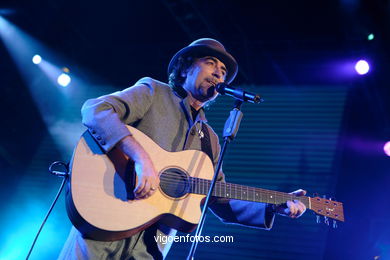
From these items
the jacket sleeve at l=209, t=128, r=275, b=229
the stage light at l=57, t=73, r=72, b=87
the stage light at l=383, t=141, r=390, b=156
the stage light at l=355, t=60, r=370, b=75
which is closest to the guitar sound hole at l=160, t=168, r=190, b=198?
the jacket sleeve at l=209, t=128, r=275, b=229

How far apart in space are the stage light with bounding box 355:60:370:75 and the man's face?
3387 mm

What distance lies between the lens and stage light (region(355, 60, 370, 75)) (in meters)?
6.43

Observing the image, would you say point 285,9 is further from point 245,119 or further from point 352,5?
point 245,119

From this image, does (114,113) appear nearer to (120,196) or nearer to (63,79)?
(120,196)

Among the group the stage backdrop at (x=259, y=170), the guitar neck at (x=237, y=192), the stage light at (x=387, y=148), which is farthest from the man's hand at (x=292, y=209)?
the stage light at (x=387, y=148)

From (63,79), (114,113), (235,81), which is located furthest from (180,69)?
(63,79)

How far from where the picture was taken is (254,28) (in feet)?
22.2

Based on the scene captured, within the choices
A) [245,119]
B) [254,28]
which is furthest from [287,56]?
[245,119]

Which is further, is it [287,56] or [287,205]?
[287,56]

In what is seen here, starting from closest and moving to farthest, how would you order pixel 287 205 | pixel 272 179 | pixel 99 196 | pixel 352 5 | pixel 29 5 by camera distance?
pixel 99 196 < pixel 287 205 < pixel 352 5 < pixel 272 179 < pixel 29 5

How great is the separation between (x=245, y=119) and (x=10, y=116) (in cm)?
472

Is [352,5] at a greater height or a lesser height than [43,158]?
greater

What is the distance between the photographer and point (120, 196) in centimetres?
284

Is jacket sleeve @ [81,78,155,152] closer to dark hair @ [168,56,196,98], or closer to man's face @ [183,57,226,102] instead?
man's face @ [183,57,226,102]
